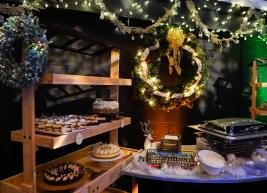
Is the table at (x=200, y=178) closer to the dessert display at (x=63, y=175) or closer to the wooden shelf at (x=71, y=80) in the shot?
the dessert display at (x=63, y=175)

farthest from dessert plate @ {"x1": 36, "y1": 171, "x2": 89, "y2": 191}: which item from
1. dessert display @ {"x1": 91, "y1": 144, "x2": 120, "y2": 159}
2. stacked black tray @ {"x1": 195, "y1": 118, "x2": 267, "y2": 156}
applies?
stacked black tray @ {"x1": 195, "y1": 118, "x2": 267, "y2": 156}

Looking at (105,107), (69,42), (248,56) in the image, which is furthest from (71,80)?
(248,56)

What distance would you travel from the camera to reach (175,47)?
119 inches

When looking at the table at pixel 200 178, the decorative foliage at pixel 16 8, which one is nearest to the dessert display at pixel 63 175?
the table at pixel 200 178

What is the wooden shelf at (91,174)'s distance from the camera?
1587mm

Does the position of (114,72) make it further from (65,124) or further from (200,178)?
(200,178)

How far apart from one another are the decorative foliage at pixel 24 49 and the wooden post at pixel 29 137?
0.34 ft

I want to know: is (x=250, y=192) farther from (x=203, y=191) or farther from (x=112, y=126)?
(x=112, y=126)

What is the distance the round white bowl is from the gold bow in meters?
1.33

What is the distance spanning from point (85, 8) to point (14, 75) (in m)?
1.27

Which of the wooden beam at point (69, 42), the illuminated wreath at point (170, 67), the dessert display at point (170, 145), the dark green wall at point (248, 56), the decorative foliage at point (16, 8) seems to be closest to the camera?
the decorative foliage at point (16, 8)

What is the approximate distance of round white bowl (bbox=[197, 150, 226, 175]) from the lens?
1.99 meters

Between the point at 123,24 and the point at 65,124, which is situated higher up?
the point at 123,24

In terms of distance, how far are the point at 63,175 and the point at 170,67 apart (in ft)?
6.49
